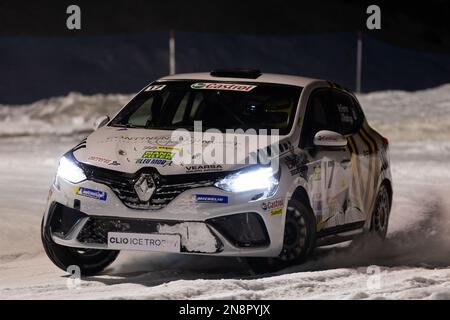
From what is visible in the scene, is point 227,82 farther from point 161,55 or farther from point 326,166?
point 161,55

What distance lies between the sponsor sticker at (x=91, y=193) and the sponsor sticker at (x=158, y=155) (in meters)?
0.41

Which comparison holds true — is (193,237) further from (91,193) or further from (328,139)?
(328,139)

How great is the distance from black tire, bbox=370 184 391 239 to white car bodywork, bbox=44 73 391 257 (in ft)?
1.88

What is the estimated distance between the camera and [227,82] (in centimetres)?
1031

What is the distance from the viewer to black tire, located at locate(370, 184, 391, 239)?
1098 centimetres

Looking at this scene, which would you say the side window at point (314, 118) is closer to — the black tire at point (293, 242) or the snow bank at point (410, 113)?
the black tire at point (293, 242)

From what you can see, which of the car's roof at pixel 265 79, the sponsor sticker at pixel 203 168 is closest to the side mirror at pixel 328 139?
the car's roof at pixel 265 79

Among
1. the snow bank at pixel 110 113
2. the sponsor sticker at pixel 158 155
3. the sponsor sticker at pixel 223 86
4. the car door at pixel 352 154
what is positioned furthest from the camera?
the snow bank at pixel 110 113

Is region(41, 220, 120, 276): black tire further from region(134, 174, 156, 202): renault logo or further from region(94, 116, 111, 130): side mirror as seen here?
region(94, 116, 111, 130): side mirror

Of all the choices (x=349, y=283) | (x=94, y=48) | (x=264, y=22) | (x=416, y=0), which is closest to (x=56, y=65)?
(x=94, y=48)

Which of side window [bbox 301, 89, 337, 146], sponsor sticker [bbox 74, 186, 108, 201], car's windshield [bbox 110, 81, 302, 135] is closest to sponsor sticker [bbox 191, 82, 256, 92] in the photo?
car's windshield [bbox 110, 81, 302, 135]

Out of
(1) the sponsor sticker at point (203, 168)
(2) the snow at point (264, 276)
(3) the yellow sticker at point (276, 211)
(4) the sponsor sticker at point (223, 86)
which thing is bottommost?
(2) the snow at point (264, 276)

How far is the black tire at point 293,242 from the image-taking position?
899 centimetres

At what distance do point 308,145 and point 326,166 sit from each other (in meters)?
0.28
